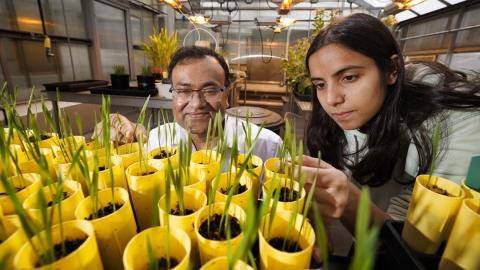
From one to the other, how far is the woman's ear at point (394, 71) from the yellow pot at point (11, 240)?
0.98m

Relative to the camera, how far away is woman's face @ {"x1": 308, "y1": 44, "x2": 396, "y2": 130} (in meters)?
0.72

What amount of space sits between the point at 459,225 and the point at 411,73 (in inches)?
33.1

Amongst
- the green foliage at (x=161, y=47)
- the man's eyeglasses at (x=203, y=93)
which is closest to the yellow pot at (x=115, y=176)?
the man's eyeglasses at (x=203, y=93)

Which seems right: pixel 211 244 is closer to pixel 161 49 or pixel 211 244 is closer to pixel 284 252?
pixel 284 252

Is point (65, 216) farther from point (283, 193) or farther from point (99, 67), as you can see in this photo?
point (99, 67)

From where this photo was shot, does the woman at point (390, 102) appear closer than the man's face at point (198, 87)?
Yes

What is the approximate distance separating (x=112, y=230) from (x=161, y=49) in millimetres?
2087

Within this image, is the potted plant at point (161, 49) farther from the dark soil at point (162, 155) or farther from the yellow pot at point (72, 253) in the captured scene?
the yellow pot at point (72, 253)

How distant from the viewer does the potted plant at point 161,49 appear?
206 cm

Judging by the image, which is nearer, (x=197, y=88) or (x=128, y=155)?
(x=128, y=155)

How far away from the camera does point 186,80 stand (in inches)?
34.0

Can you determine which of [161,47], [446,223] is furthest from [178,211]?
[161,47]

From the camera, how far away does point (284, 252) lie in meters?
0.25

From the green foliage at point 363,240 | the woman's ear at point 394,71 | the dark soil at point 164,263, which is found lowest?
the dark soil at point 164,263
